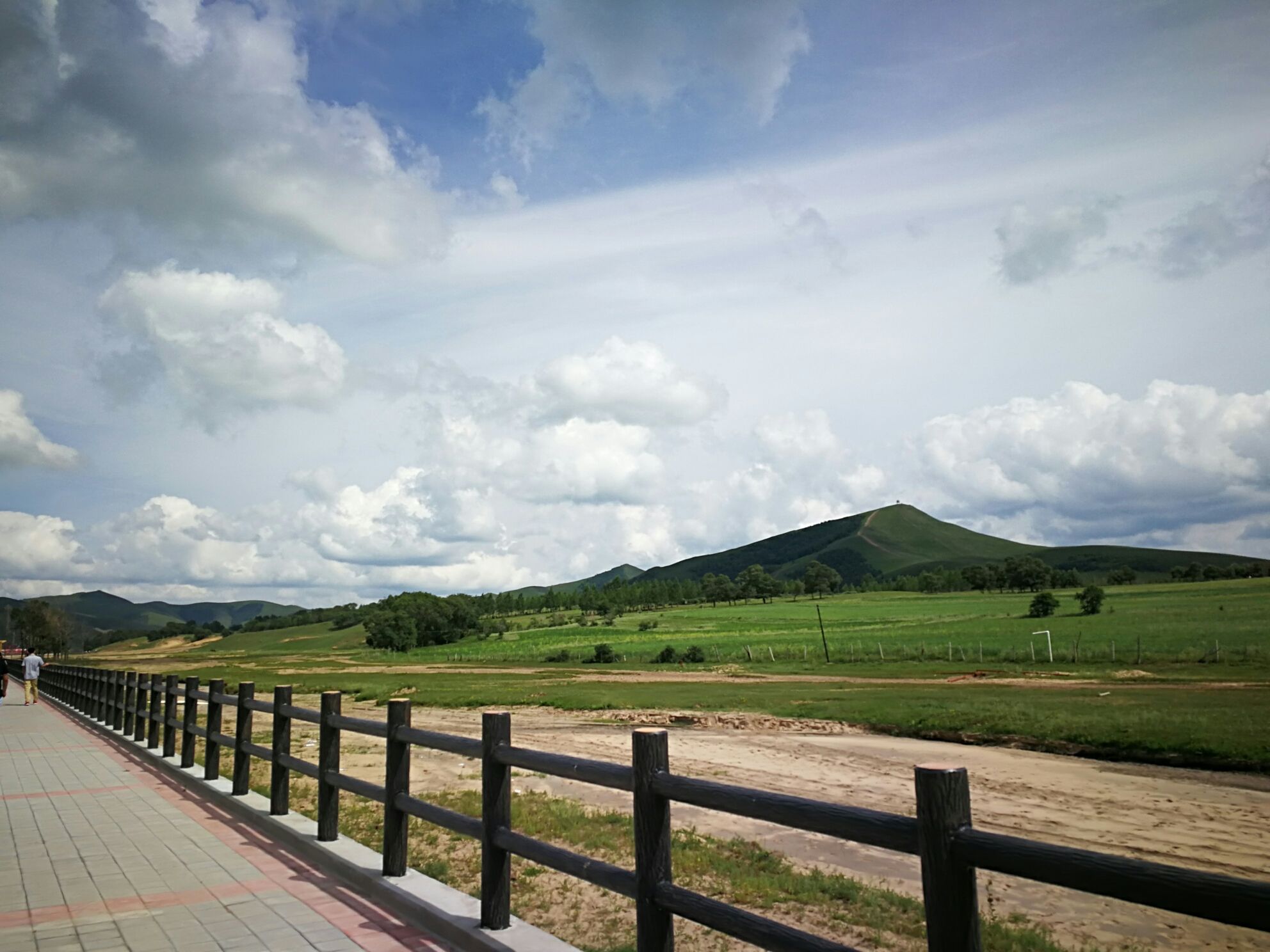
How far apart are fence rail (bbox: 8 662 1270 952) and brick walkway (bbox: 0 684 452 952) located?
2.28ft

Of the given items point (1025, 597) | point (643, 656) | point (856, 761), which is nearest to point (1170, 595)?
point (1025, 597)

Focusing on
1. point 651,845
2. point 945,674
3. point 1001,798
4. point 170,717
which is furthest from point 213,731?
point 945,674

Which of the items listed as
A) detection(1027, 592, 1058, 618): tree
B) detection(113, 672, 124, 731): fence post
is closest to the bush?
detection(1027, 592, 1058, 618): tree

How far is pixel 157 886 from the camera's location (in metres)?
7.56

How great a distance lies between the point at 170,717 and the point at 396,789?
1065cm

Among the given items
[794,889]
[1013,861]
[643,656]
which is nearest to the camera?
[1013,861]

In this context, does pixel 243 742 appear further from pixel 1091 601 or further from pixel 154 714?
pixel 1091 601

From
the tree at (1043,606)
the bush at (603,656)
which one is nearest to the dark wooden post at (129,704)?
the bush at (603,656)

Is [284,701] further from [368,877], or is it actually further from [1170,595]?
[1170,595]

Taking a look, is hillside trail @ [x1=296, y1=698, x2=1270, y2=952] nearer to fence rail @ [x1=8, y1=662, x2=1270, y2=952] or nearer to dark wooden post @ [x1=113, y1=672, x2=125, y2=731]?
dark wooden post @ [x1=113, y1=672, x2=125, y2=731]

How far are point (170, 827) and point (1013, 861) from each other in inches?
383

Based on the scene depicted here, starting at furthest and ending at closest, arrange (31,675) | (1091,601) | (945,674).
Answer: (1091,601)
(945,674)
(31,675)

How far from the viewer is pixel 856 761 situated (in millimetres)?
18031

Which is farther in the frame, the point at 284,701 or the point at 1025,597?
the point at 1025,597
